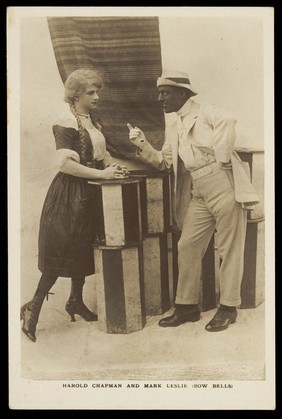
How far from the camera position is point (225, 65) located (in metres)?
4.29

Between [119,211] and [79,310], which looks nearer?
[119,211]

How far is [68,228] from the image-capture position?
4281 mm

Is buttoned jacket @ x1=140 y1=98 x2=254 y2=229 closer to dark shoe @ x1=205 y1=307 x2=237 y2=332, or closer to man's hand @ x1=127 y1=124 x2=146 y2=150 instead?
man's hand @ x1=127 y1=124 x2=146 y2=150

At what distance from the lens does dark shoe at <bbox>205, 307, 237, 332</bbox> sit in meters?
4.29

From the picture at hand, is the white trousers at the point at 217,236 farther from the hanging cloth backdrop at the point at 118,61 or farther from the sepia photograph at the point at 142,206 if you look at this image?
the hanging cloth backdrop at the point at 118,61

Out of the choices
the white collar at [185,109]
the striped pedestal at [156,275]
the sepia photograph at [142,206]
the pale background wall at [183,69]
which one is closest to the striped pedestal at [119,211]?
the sepia photograph at [142,206]

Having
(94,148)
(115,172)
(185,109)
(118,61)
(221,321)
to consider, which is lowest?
(221,321)

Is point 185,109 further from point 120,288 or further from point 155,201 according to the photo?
point 120,288

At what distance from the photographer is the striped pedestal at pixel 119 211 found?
4.22 meters

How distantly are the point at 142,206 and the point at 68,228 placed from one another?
43 cm

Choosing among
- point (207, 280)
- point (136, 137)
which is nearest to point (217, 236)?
point (207, 280)

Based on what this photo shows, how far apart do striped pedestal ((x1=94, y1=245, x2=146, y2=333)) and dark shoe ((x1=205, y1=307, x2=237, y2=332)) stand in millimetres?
377

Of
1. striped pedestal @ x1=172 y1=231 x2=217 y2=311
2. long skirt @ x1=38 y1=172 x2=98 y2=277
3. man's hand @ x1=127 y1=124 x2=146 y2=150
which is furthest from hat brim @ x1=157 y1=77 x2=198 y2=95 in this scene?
striped pedestal @ x1=172 y1=231 x2=217 y2=311

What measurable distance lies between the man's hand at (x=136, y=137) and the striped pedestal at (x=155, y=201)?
0.49ft
